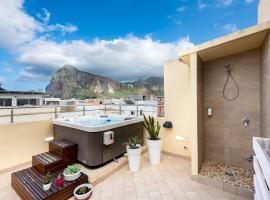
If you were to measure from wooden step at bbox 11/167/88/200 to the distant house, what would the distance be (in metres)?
5.92

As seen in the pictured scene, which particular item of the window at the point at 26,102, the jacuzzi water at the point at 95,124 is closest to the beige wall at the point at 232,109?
the jacuzzi water at the point at 95,124

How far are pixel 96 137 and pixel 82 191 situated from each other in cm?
89

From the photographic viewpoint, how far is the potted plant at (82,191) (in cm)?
209

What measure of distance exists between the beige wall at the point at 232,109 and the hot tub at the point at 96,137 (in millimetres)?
1812

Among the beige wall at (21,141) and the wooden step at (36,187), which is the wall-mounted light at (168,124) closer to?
the wooden step at (36,187)

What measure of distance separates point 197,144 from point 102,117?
2754mm

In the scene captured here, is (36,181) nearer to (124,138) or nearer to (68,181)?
(68,181)

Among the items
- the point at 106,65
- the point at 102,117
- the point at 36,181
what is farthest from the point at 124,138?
the point at 106,65

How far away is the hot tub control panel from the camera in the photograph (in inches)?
114

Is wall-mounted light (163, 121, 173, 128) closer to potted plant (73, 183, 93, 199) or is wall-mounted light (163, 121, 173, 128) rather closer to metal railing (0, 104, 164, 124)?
metal railing (0, 104, 164, 124)

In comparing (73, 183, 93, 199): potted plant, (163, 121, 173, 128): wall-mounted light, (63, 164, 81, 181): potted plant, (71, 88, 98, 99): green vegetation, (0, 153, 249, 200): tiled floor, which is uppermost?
(71, 88, 98, 99): green vegetation

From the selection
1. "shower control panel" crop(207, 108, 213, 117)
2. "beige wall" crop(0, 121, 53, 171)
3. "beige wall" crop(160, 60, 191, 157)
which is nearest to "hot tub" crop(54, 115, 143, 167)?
"beige wall" crop(0, 121, 53, 171)

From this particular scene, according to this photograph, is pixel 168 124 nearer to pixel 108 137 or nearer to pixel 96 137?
pixel 108 137

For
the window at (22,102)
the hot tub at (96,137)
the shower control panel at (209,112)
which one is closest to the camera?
the hot tub at (96,137)
